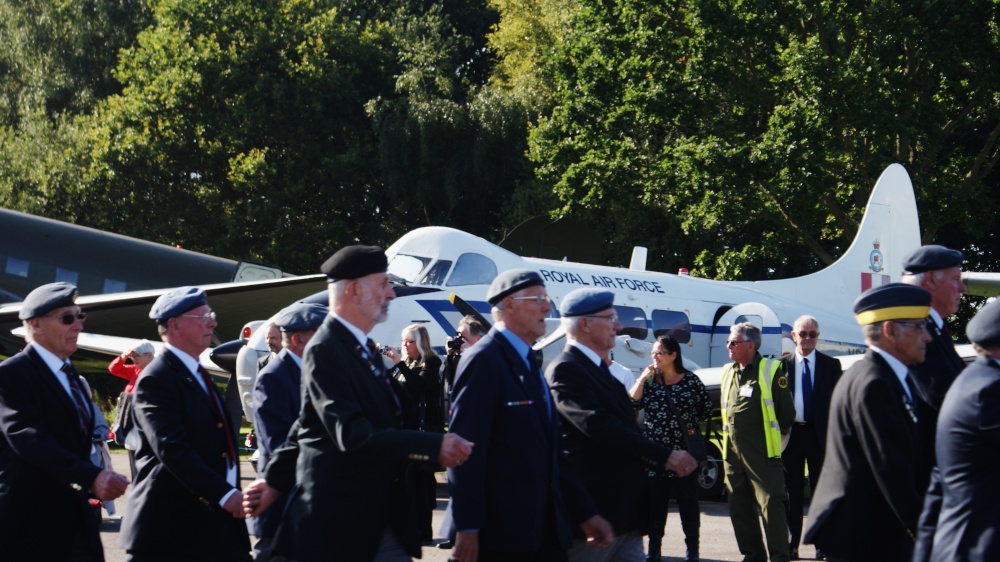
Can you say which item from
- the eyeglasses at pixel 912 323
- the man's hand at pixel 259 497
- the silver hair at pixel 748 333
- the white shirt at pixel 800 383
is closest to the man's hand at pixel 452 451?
the man's hand at pixel 259 497

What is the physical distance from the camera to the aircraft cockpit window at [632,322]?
16.3 m

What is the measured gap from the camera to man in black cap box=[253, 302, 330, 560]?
6.12m

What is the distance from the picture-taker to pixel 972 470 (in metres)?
4.01

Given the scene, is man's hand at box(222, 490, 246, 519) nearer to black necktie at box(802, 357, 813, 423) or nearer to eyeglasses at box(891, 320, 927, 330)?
eyeglasses at box(891, 320, 927, 330)

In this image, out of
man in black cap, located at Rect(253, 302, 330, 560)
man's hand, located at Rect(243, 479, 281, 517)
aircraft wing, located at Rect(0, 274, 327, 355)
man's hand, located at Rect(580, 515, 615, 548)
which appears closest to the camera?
man's hand, located at Rect(243, 479, 281, 517)

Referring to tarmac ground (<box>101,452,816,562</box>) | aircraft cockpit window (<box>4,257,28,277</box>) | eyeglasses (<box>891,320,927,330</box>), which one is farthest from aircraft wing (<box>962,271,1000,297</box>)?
aircraft cockpit window (<box>4,257,28,277</box>)

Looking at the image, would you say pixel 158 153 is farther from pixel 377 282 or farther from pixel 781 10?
pixel 377 282

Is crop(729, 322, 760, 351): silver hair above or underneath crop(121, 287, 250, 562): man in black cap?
above

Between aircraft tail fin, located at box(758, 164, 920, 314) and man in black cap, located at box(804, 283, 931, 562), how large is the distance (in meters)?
16.8

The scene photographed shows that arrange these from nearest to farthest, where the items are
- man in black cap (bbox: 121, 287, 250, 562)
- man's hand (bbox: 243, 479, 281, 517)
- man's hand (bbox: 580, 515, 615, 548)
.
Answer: man's hand (bbox: 243, 479, 281, 517) < man in black cap (bbox: 121, 287, 250, 562) < man's hand (bbox: 580, 515, 615, 548)

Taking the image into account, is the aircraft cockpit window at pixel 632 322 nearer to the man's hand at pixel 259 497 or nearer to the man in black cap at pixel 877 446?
the man in black cap at pixel 877 446

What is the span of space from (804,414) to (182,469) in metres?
6.16

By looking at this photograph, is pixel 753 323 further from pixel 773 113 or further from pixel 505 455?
pixel 773 113

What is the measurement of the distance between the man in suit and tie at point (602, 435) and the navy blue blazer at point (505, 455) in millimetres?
475
